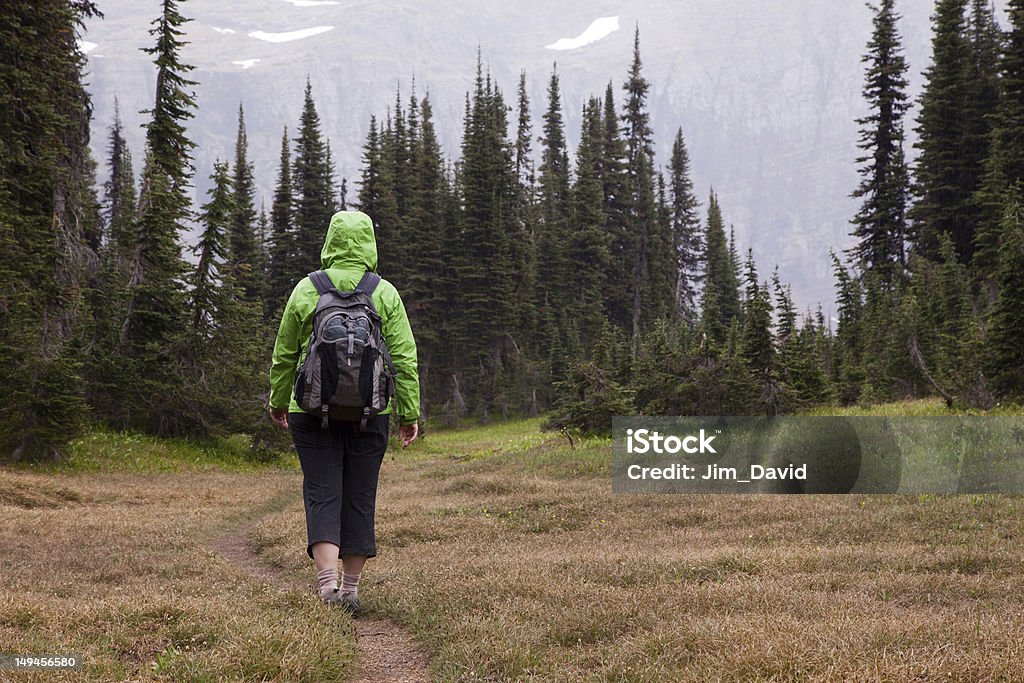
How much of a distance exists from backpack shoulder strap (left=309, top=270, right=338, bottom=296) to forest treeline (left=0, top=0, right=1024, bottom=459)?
1461 cm

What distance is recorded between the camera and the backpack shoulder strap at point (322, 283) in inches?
249

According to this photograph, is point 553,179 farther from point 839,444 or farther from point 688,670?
point 688,670

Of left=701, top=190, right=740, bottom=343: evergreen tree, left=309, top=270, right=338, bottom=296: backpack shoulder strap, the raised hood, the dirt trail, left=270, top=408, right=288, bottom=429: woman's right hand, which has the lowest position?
the dirt trail

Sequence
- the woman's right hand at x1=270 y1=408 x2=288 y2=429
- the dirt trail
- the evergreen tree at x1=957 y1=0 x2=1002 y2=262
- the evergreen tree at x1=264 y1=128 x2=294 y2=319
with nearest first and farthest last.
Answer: the dirt trail
the woman's right hand at x1=270 y1=408 x2=288 y2=429
the evergreen tree at x1=957 y1=0 x2=1002 y2=262
the evergreen tree at x1=264 y1=128 x2=294 y2=319

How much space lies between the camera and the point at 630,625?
569cm

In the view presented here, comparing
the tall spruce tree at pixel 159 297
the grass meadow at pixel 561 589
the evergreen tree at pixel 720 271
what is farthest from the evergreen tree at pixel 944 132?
the tall spruce tree at pixel 159 297

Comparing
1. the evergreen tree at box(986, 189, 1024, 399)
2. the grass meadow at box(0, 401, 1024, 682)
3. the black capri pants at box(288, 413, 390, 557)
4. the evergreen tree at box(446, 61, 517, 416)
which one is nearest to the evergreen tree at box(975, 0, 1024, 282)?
the evergreen tree at box(986, 189, 1024, 399)

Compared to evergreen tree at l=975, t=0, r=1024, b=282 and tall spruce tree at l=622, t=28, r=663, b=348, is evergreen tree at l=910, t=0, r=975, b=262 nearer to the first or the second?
evergreen tree at l=975, t=0, r=1024, b=282

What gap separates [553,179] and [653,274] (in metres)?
12.2

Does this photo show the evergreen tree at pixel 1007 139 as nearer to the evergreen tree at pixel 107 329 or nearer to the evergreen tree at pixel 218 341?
the evergreen tree at pixel 218 341

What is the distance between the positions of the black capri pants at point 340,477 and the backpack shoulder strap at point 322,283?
3.30 feet

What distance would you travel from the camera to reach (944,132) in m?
41.0

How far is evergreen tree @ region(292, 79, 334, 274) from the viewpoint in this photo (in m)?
54.3

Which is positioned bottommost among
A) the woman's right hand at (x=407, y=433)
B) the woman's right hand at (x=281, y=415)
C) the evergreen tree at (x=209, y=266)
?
the woman's right hand at (x=407, y=433)
